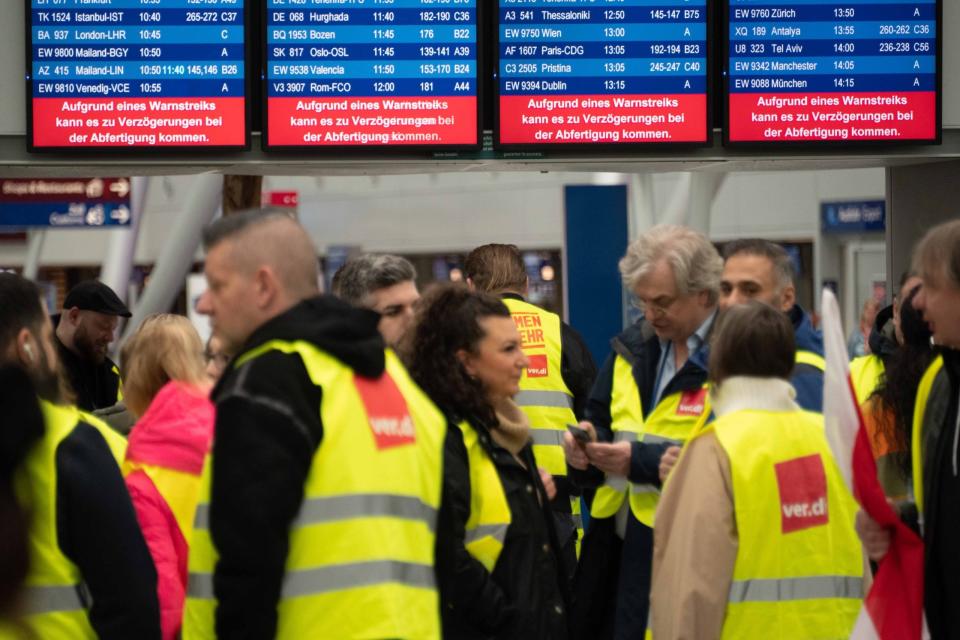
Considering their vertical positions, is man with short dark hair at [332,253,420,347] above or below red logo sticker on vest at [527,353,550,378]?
above

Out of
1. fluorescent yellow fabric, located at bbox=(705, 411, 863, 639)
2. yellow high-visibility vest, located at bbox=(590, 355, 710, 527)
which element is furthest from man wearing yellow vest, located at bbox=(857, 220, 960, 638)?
yellow high-visibility vest, located at bbox=(590, 355, 710, 527)

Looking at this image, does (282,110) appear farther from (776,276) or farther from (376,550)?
(376,550)

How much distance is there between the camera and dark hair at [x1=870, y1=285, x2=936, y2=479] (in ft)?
14.3

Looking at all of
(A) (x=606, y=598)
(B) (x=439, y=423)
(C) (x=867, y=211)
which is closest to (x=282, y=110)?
(A) (x=606, y=598)

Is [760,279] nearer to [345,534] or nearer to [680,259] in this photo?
[680,259]

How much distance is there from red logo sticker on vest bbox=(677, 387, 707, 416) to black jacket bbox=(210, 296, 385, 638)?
1.94 metres

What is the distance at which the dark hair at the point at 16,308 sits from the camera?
316 cm

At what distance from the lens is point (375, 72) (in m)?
6.60

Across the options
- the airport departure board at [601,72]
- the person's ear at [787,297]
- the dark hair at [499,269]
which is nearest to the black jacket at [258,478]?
the person's ear at [787,297]

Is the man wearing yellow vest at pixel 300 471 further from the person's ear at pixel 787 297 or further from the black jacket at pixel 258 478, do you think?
the person's ear at pixel 787 297

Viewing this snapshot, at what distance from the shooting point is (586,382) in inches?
237

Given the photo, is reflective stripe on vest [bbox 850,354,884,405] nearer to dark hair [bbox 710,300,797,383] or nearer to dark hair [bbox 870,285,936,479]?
dark hair [bbox 870,285,936,479]

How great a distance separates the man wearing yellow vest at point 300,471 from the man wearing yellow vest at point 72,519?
0.35m

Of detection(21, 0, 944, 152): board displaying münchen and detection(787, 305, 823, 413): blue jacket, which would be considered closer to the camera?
detection(787, 305, 823, 413): blue jacket
